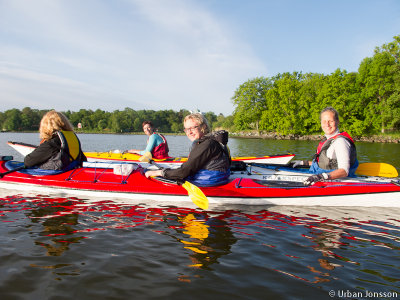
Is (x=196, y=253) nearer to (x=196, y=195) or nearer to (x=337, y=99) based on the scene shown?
(x=196, y=195)

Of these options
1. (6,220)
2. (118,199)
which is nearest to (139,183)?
(118,199)

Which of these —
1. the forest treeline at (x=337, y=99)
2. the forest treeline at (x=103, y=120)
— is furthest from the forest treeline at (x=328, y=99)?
the forest treeline at (x=103, y=120)

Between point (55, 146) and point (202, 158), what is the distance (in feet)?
10.6

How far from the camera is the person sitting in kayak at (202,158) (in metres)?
4.65

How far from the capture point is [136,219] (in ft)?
15.2

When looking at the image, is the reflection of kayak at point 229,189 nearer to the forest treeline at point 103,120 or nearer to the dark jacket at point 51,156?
the dark jacket at point 51,156

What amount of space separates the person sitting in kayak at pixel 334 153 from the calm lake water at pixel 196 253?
767mm

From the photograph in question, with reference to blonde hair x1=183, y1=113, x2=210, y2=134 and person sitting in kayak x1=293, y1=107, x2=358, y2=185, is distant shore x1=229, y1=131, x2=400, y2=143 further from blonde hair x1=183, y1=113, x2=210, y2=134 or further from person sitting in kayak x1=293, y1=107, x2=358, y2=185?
blonde hair x1=183, y1=113, x2=210, y2=134

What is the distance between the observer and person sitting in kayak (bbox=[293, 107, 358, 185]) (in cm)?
515

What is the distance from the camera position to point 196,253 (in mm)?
3406

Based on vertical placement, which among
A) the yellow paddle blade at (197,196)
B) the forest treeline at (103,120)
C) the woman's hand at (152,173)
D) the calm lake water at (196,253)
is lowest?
the calm lake water at (196,253)

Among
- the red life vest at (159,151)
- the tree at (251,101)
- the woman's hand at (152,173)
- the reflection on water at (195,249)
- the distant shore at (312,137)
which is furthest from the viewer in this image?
the tree at (251,101)

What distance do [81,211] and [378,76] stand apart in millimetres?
47537

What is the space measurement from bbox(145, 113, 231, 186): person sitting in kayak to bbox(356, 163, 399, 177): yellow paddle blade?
3.73 m
